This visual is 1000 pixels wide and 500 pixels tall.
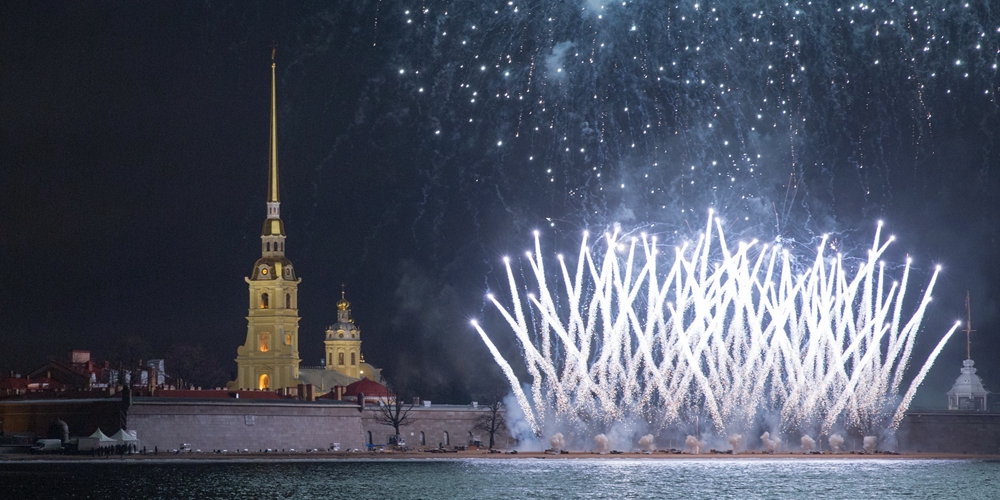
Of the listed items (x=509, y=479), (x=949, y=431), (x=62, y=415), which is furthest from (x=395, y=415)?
(x=949, y=431)

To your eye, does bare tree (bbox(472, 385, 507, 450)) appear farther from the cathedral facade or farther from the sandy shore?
the cathedral facade

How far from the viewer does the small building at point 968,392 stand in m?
121

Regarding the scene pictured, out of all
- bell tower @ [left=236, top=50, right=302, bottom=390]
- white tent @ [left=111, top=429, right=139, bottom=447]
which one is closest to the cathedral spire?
bell tower @ [left=236, top=50, right=302, bottom=390]

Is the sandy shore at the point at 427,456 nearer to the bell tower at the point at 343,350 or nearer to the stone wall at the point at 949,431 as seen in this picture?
the stone wall at the point at 949,431

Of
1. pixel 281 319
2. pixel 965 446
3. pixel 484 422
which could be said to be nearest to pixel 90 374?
pixel 281 319

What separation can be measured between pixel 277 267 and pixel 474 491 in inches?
2529

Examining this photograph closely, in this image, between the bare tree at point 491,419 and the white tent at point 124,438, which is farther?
the bare tree at point 491,419

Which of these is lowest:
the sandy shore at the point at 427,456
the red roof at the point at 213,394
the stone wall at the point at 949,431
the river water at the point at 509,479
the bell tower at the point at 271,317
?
the river water at the point at 509,479

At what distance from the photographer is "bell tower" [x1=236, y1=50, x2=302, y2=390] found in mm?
141000

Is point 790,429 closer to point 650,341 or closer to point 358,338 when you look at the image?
point 650,341

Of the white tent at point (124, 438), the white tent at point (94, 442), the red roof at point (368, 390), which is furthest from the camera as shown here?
the red roof at point (368, 390)

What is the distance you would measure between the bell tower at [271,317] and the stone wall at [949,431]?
175 feet

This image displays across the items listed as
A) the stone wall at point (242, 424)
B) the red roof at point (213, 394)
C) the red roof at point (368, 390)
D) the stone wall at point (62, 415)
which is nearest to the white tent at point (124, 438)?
the stone wall at point (242, 424)

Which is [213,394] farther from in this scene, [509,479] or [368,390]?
[509,479]
